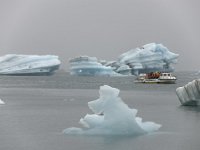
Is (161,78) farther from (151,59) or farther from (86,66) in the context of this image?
(86,66)

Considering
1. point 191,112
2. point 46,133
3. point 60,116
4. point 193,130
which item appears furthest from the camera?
point 191,112

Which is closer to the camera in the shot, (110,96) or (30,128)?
(110,96)

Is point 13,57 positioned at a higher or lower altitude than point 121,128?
higher

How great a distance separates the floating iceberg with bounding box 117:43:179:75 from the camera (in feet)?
426

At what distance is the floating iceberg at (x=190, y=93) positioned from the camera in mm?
42312

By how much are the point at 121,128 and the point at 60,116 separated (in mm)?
12954

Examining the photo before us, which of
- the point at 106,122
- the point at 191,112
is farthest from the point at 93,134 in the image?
the point at 191,112

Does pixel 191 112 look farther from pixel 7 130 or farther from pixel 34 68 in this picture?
pixel 34 68

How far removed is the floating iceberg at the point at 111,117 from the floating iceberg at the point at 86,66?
9736 cm

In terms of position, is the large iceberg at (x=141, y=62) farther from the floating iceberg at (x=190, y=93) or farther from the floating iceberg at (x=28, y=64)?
the floating iceberg at (x=190, y=93)

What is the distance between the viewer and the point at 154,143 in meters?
26.3

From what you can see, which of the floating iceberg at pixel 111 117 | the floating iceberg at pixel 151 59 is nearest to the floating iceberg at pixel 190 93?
the floating iceberg at pixel 111 117

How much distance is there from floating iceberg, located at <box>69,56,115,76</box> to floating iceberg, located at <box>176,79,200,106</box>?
265 ft

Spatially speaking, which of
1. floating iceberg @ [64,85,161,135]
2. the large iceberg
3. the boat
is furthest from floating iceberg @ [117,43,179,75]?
floating iceberg @ [64,85,161,135]
